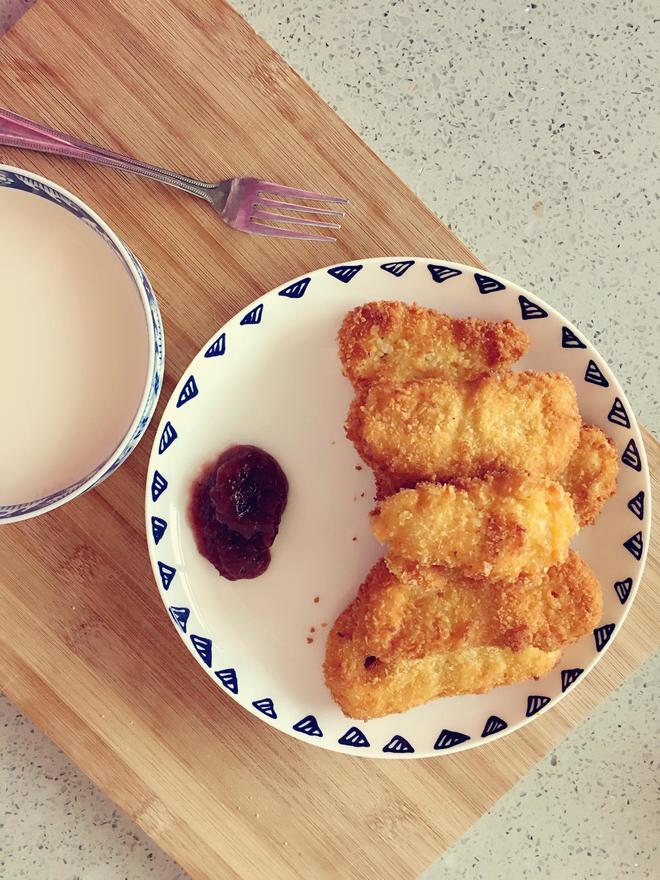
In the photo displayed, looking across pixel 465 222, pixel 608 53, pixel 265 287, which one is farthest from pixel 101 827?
pixel 608 53

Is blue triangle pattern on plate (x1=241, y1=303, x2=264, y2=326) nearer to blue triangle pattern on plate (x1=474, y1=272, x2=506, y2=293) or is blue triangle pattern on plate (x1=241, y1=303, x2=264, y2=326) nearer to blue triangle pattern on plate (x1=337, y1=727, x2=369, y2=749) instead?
blue triangle pattern on plate (x1=474, y1=272, x2=506, y2=293)

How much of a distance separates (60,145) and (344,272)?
0.67 m

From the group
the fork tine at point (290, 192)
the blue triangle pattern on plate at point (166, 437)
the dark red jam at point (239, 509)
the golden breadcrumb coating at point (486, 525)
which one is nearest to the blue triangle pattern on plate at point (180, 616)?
the dark red jam at point (239, 509)

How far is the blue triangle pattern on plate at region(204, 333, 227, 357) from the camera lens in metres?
1.69

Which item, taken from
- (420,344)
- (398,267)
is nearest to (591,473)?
(420,344)

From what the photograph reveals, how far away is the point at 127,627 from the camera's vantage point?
5.97ft

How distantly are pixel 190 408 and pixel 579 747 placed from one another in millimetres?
1351

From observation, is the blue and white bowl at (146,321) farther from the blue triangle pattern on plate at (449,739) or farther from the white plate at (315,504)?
the blue triangle pattern on plate at (449,739)

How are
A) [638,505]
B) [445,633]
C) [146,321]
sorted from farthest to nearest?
[638,505] < [445,633] < [146,321]

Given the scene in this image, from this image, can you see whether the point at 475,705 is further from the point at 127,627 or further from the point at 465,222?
the point at 465,222

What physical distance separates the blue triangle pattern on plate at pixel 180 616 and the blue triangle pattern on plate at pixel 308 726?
1.07 ft

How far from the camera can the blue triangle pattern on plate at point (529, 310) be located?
168cm

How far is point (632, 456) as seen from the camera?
1.70 metres

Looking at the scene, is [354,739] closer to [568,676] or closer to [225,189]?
[568,676]
